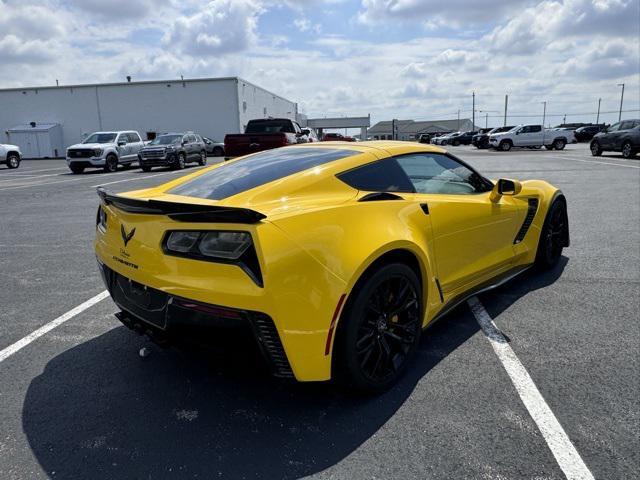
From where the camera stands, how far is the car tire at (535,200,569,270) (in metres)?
4.74

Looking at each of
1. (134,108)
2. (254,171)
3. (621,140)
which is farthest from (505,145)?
(254,171)

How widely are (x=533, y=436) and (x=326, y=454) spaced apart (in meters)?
1.04

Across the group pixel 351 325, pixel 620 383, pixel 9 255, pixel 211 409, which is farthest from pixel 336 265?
pixel 9 255

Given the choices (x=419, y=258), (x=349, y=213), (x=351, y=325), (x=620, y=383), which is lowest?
(x=620, y=383)

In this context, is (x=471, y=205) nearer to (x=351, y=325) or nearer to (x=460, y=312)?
(x=460, y=312)

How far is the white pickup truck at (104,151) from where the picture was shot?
20.5 metres

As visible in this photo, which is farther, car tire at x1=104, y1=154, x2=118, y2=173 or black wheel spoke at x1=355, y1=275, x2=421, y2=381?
car tire at x1=104, y1=154, x2=118, y2=173

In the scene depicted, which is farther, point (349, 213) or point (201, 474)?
point (349, 213)

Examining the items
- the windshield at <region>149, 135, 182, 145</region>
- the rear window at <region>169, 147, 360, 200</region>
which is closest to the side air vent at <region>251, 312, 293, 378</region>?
the rear window at <region>169, 147, 360, 200</region>

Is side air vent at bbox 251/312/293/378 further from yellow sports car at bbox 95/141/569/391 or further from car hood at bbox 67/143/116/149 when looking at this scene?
car hood at bbox 67/143/116/149

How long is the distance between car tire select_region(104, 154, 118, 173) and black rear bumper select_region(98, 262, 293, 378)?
67.2 ft

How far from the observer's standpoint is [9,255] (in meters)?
6.00

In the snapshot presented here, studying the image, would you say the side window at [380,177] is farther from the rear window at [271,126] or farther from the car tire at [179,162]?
the car tire at [179,162]

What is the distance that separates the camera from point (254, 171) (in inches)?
126
